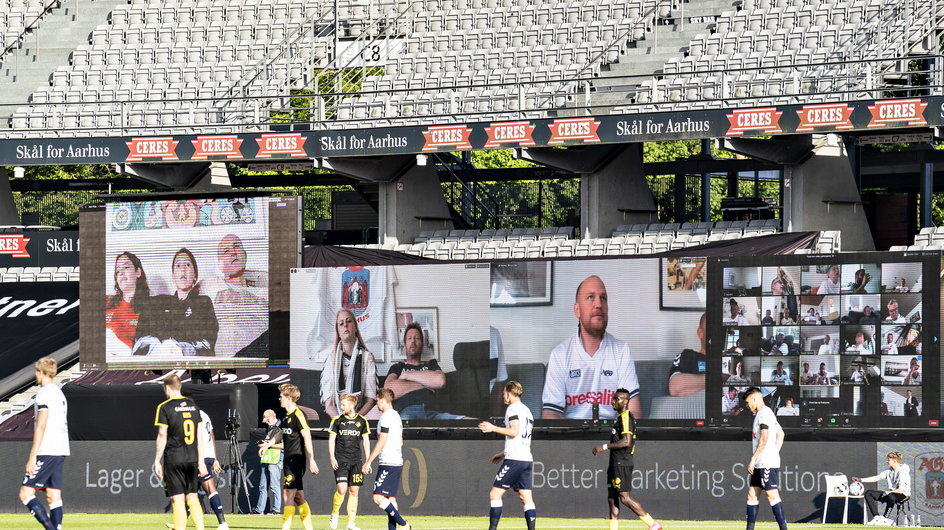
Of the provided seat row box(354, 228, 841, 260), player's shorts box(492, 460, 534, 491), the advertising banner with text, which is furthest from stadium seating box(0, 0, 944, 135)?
player's shorts box(492, 460, 534, 491)

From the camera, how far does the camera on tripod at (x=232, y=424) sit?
23984 mm

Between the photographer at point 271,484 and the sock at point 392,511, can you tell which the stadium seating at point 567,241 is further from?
the sock at point 392,511

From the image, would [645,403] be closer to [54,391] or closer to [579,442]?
[579,442]

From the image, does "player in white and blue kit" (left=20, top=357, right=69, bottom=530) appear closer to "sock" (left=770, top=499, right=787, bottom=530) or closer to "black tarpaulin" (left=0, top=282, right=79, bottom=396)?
"sock" (left=770, top=499, right=787, bottom=530)

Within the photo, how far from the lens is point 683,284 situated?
72.3 feet

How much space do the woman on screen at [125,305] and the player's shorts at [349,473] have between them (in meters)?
8.67

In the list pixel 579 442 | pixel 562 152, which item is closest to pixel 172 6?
pixel 562 152

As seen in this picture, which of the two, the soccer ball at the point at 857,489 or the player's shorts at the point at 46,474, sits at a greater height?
the player's shorts at the point at 46,474

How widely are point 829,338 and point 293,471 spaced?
7.95 m

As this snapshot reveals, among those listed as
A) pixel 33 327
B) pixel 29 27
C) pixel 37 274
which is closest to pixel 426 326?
pixel 33 327

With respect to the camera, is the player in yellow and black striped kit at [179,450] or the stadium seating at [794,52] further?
the stadium seating at [794,52]

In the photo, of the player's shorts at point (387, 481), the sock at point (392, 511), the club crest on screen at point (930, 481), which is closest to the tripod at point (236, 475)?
the player's shorts at point (387, 481)

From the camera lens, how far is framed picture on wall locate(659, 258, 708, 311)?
Answer: 2192cm

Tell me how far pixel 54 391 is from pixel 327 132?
59.4ft
